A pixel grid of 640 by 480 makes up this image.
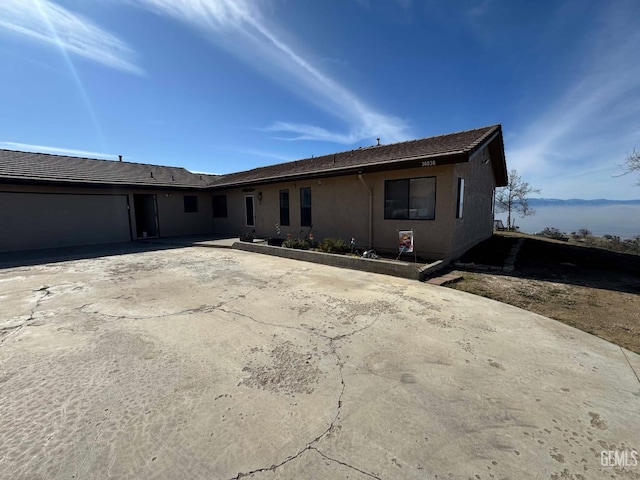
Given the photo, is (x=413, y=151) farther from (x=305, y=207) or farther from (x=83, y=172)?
(x=83, y=172)

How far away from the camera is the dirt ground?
3.96 meters

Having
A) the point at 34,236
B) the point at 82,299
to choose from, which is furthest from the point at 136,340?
the point at 34,236

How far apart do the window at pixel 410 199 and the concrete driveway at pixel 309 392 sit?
3940mm

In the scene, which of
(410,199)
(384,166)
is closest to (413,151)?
(384,166)

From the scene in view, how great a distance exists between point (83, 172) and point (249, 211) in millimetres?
7524

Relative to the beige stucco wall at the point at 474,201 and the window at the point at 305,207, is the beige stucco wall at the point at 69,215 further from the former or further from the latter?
the beige stucco wall at the point at 474,201

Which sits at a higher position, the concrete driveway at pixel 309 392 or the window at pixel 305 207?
the window at pixel 305 207

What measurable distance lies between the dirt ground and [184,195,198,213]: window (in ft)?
46.5

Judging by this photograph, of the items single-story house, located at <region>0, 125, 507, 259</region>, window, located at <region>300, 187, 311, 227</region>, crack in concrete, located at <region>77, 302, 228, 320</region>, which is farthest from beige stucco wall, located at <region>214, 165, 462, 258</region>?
crack in concrete, located at <region>77, 302, 228, 320</region>

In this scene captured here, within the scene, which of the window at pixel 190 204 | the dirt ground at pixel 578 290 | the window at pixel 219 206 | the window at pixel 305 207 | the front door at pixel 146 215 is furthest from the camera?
the window at pixel 219 206

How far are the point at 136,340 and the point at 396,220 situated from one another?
23.7 feet

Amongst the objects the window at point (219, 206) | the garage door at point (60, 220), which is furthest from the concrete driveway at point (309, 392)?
the window at point (219, 206)

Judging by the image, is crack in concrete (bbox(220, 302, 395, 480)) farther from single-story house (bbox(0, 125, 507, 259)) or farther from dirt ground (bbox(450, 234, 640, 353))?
single-story house (bbox(0, 125, 507, 259))

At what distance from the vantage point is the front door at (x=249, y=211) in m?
13.9
